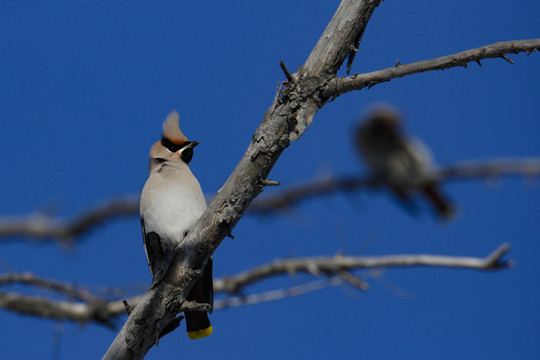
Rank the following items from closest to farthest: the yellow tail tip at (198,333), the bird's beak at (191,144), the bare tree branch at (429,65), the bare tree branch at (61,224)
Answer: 1. the bare tree branch at (429,65)
2. the yellow tail tip at (198,333)
3. the bird's beak at (191,144)
4. the bare tree branch at (61,224)

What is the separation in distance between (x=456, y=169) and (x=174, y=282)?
445cm

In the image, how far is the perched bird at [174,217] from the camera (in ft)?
11.9

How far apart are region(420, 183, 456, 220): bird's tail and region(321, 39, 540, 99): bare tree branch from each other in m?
5.78

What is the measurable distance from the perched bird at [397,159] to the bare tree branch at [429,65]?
4875mm

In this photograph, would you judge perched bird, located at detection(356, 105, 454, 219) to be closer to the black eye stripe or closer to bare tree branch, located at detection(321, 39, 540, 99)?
the black eye stripe

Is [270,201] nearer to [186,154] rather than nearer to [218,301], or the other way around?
[218,301]

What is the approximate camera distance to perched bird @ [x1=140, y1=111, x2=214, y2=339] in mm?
3615

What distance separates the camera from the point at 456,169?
675 centimetres

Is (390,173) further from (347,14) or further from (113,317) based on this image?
(347,14)

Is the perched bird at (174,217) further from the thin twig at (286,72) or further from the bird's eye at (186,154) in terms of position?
the thin twig at (286,72)

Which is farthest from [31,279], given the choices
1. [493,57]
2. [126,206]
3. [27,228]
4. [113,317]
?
[493,57]

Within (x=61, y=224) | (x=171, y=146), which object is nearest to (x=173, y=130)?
(x=171, y=146)

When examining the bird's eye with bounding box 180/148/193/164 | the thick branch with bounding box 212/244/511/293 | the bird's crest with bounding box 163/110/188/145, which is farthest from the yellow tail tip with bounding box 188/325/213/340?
the thick branch with bounding box 212/244/511/293

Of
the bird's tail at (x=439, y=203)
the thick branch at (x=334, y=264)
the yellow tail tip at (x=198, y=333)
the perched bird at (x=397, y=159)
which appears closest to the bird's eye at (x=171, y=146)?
the yellow tail tip at (x=198, y=333)
